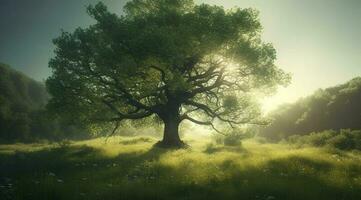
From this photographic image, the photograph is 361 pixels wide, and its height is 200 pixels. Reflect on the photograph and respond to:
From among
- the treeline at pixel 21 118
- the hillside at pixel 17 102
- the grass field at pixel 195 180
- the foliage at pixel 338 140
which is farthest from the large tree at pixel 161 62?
the hillside at pixel 17 102

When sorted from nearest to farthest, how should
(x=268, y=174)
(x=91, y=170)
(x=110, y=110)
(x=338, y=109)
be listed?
1. (x=268, y=174)
2. (x=91, y=170)
3. (x=110, y=110)
4. (x=338, y=109)

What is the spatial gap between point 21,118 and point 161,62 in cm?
6226

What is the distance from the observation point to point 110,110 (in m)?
31.6

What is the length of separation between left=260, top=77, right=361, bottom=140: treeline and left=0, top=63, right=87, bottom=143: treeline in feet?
106

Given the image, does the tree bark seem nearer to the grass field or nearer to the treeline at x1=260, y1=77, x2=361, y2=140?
the grass field

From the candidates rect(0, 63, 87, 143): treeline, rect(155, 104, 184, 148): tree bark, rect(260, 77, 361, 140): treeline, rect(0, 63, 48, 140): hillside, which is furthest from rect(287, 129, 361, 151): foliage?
rect(0, 63, 48, 140): hillside

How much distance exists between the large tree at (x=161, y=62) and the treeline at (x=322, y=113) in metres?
19.1

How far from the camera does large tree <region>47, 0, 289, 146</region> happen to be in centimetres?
2753

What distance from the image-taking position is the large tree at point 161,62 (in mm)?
27531

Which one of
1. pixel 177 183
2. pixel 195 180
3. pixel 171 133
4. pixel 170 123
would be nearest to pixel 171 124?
pixel 170 123

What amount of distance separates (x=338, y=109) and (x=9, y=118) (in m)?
65.5

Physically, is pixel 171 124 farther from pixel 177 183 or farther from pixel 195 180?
pixel 177 183

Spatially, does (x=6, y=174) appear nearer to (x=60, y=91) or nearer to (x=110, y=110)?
(x=60, y=91)

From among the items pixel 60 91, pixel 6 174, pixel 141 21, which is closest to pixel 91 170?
pixel 6 174
